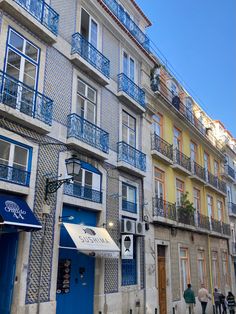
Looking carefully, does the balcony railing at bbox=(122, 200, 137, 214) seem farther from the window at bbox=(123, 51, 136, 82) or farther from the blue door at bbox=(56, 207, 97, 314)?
the window at bbox=(123, 51, 136, 82)

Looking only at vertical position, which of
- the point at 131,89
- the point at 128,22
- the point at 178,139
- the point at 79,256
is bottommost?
the point at 79,256

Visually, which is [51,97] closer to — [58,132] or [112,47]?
[58,132]

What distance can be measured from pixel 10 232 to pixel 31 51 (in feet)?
15.1

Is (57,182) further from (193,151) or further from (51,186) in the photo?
(193,151)

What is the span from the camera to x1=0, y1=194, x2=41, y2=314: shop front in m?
7.05

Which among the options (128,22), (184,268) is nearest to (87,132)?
(128,22)

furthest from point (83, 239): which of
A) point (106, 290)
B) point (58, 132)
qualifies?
point (58, 132)

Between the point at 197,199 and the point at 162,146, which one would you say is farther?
the point at 197,199

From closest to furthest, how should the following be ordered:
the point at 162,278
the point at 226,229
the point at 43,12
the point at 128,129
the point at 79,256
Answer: the point at 43,12
the point at 79,256
the point at 128,129
the point at 162,278
the point at 226,229

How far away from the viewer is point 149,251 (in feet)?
41.5

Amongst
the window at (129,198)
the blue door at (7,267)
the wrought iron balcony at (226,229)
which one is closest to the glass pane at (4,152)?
the blue door at (7,267)

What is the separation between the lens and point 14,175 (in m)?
7.80

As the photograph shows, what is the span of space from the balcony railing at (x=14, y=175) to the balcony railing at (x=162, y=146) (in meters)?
7.18

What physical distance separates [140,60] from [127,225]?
7.25 meters
